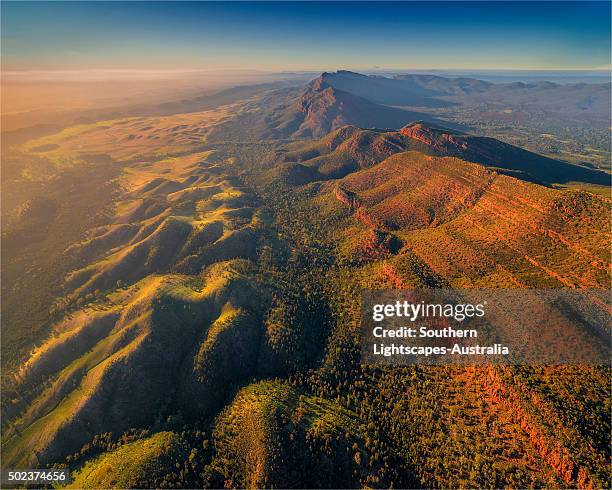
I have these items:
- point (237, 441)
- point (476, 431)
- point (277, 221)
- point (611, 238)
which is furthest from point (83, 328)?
point (611, 238)

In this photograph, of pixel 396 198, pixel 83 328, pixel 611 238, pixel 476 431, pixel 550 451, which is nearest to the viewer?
pixel 550 451

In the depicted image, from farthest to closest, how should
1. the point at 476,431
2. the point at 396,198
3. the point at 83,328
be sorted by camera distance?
1. the point at 396,198
2. the point at 83,328
3. the point at 476,431

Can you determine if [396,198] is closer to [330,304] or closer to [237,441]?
[330,304]

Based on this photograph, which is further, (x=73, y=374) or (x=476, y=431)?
(x=73, y=374)

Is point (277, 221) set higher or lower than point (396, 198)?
lower

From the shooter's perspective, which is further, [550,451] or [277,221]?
[277,221]

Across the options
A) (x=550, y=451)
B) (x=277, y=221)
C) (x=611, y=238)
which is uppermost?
(x=611, y=238)

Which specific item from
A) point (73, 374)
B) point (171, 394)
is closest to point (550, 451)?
point (171, 394)

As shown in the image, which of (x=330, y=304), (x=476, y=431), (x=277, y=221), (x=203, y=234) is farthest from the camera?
(x=277, y=221)

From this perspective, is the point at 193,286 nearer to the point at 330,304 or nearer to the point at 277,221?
Result: the point at 330,304
